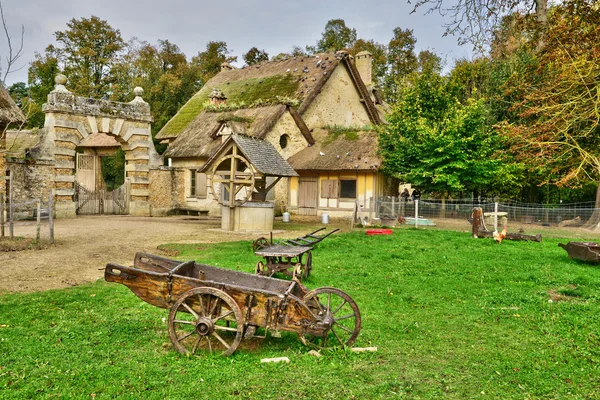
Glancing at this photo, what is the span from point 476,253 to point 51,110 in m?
16.7

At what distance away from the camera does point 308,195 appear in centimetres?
2319

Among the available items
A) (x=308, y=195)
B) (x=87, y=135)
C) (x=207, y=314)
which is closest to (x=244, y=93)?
(x=308, y=195)

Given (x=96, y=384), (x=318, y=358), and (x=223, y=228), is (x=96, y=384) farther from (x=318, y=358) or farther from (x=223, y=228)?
(x=223, y=228)

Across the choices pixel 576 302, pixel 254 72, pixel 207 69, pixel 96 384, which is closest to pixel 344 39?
pixel 207 69

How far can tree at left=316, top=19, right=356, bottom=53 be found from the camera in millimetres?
44156

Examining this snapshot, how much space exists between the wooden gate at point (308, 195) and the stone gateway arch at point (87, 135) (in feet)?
23.2

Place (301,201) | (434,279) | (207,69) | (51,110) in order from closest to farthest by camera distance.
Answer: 1. (434,279)
2. (51,110)
3. (301,201)
4. (207,69)

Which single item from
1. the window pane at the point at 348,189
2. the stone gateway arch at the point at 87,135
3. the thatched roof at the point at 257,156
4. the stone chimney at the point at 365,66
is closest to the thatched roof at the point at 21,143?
the stone gateway arch at the point at 87,135

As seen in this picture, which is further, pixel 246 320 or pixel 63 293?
pixel 63 293

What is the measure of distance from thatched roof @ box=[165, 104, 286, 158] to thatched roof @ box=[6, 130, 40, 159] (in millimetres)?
6155

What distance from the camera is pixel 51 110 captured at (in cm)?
1856

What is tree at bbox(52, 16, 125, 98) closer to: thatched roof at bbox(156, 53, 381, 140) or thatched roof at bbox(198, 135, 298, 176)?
thatched roof at bbox(156, 53, 381, 140)

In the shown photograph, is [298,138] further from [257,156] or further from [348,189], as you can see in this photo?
[257,156]

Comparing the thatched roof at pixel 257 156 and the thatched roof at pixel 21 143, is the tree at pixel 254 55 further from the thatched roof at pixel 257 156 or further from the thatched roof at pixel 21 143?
the thatched roof at pixel 257 156
